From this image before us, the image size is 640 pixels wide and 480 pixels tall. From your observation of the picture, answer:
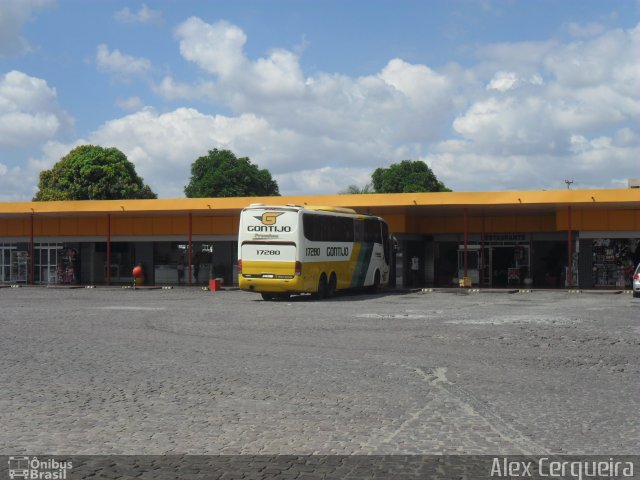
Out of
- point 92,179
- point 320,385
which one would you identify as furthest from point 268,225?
point 92,179

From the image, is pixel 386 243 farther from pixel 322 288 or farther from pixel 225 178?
pixel 225 178

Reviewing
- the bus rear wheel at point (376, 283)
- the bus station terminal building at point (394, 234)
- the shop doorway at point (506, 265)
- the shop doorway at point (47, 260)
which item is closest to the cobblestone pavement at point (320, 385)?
the bus rear wheel at point (376, 283)

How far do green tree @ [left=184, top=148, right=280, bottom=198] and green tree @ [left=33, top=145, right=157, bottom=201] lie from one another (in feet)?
44.2

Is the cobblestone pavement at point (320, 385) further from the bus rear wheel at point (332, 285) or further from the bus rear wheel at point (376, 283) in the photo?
the bus rear wheel at point (376, 283)

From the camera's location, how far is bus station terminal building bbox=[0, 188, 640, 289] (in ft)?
116

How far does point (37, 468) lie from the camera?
624 centimetres

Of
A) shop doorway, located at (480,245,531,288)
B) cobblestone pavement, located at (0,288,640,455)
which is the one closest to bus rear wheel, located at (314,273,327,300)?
cobblestone pavement, located at (0,288,640,455)

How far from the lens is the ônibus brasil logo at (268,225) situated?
27.9 metres

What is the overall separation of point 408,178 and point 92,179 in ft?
113

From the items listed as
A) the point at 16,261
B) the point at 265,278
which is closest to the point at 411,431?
the point at 265,278

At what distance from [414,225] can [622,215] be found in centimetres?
1030

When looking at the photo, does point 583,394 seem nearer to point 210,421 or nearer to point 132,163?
point 210,421

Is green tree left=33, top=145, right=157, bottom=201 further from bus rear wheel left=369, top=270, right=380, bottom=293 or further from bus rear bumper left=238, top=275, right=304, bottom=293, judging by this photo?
bus rear bumper left=238, top=275, right=304, bottom=293

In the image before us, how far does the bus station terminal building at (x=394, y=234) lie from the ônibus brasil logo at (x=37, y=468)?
92.0 feet
